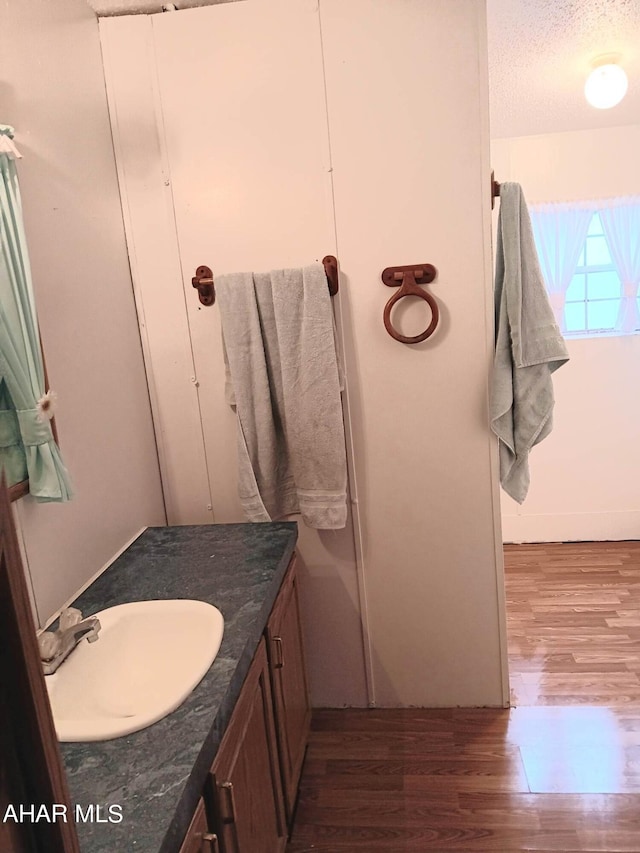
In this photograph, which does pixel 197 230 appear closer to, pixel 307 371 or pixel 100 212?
pixel 100 212

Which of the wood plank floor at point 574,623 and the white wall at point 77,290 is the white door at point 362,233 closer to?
the white wall at point 77,290

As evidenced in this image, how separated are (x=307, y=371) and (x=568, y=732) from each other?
59.1 inches

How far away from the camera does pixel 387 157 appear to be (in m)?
1.88

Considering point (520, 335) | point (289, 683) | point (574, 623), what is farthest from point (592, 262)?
point (289, 683)

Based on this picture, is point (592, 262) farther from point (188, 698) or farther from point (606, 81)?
point (188, 698)

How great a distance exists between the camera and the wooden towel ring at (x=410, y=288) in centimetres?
189

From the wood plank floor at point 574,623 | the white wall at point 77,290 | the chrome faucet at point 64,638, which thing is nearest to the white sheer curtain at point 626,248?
the wood plank floor at point 574,623

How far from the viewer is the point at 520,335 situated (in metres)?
1.91

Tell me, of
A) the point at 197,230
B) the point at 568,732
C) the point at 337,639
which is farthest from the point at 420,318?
the point at 568,732

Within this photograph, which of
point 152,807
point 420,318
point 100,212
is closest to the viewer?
point 152,807

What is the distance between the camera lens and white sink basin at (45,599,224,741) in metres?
1.20

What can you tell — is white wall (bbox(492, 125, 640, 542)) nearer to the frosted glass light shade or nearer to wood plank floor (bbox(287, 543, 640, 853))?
the frosted glass light shade

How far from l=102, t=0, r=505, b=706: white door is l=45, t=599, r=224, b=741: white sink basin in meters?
0.75

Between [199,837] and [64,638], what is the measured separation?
49 centimetres
